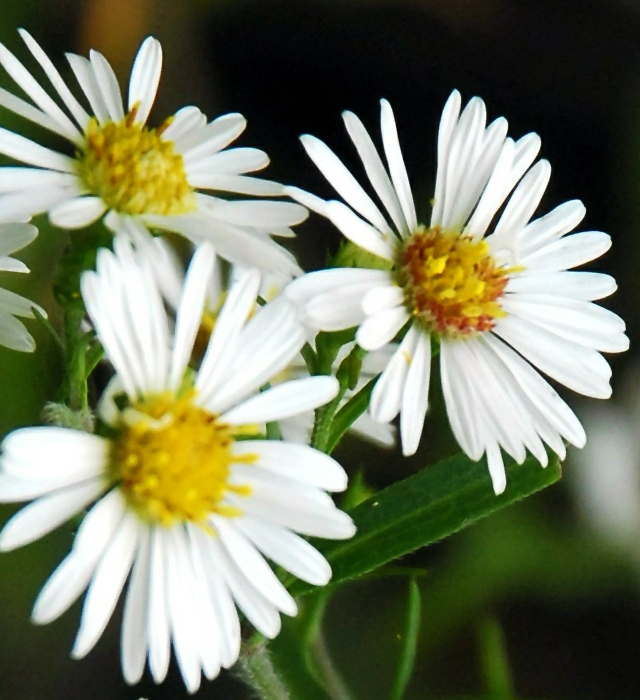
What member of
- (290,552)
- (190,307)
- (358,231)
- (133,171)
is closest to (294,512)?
(290,552)

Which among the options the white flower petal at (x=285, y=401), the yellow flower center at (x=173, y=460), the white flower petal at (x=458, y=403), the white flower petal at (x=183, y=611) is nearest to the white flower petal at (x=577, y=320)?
the white flower petal at (x=458, y=403)

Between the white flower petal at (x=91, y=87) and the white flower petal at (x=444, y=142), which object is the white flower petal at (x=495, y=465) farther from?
the white flower petal at (x=91, y=87)

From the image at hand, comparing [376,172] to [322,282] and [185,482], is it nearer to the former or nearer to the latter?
[322,282]

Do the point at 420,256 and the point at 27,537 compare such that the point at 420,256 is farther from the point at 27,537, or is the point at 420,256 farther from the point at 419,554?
the point at 419,554

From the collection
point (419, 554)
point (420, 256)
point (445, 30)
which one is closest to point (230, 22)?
point (445, 30)

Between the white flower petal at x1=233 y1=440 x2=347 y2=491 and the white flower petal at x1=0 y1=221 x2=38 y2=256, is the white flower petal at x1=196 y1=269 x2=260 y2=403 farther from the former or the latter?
the white flower petal at x1=0 y1=221 x2=38 y2=256

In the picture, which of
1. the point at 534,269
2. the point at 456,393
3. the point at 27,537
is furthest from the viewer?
the point at 534,269
